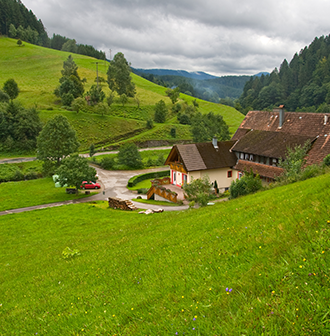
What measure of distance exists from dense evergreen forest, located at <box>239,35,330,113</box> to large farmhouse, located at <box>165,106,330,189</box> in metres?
128

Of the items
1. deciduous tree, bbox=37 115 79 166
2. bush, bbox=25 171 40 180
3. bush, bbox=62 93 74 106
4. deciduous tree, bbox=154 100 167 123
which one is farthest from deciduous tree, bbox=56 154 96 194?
deciduous tree, bbox=154 100 167 123

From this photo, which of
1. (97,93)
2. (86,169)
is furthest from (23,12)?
(86,169)

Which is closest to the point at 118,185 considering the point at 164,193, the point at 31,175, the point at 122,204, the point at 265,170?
the point at 164,193

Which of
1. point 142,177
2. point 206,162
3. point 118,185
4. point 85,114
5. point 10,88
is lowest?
point 118,185

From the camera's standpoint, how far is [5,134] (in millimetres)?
79625

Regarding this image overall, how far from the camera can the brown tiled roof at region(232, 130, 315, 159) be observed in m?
37.4

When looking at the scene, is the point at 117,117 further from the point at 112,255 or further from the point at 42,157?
the point at 112,255

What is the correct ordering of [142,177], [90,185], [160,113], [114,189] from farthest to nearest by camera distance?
1. [160,113]
2. [142,177]
3. [90,185]
4. [114,189]

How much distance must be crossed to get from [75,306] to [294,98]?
188 m

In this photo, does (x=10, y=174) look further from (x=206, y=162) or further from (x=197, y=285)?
(x=197, y=285)

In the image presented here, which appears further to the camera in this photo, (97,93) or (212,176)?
(97,93)

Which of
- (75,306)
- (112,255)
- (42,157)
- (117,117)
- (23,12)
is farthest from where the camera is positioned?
(23,12)

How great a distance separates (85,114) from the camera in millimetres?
101125

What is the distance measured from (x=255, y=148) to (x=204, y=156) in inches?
331
